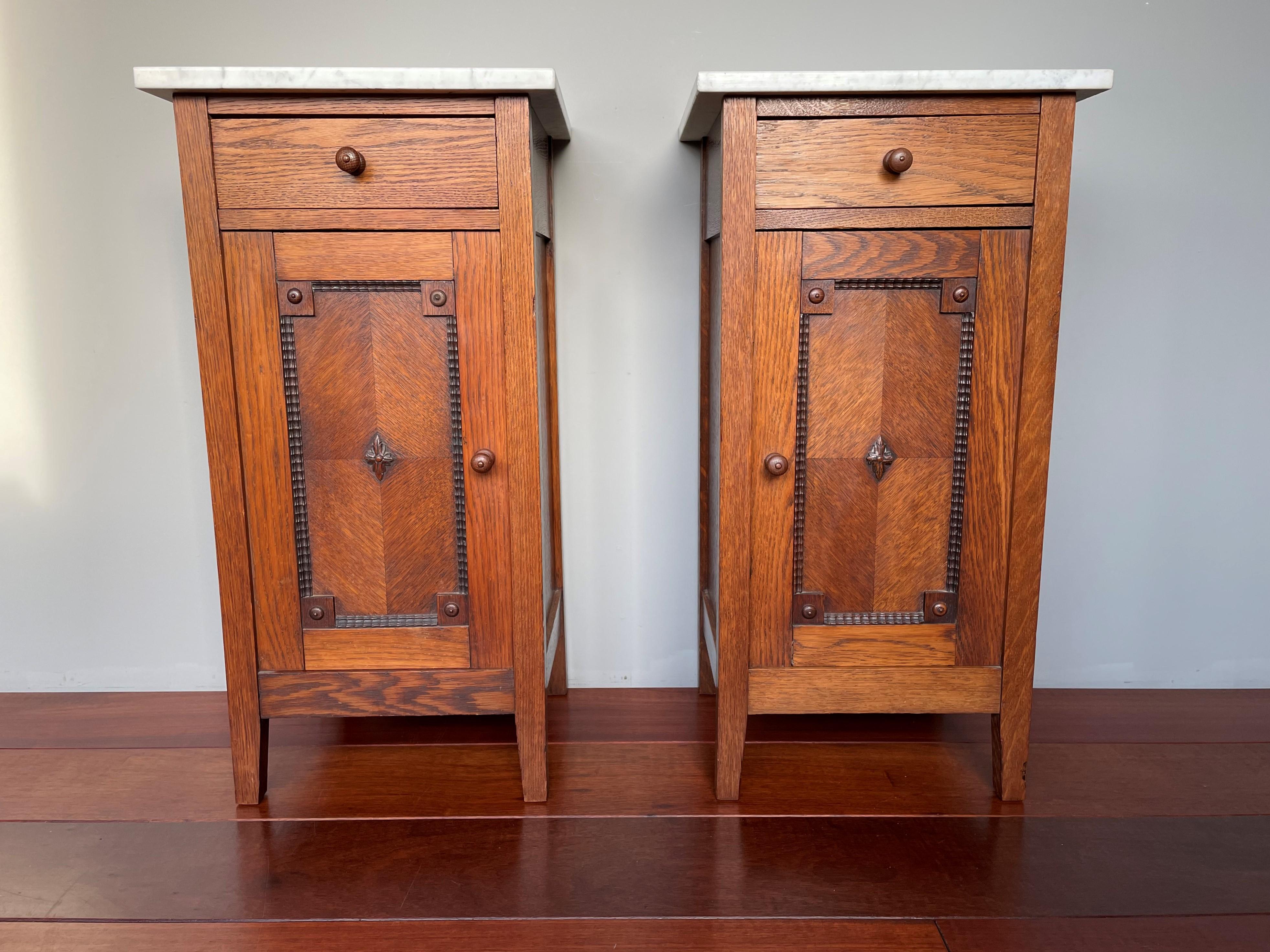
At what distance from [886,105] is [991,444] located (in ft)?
1.67

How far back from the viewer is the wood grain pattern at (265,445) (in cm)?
117

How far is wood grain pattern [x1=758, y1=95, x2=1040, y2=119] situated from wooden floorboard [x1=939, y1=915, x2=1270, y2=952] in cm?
108

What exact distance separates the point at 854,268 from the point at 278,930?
3.85 feet

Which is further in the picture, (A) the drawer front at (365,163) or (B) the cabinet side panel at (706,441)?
(B) the cabinet side panel at (706,441)

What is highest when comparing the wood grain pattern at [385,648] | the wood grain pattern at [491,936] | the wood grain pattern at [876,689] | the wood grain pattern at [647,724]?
the wood grain pattern at [385,648]

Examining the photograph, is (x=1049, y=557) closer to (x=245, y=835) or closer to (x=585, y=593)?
(x=585, y=593)

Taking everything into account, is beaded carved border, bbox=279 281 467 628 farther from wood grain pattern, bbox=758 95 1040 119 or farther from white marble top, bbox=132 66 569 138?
wood grain pattern, bbox=758 95 1040 119

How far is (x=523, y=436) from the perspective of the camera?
1.21 m

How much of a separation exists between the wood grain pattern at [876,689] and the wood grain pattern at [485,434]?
1.35ft

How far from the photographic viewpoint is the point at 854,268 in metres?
1.17

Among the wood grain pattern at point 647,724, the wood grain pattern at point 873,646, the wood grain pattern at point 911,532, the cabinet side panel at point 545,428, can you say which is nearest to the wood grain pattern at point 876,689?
the wood grain pattern at point 873,646

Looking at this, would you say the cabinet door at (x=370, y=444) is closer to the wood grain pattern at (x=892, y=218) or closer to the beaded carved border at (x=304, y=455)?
the beaded carved border at (x=304, y=455)

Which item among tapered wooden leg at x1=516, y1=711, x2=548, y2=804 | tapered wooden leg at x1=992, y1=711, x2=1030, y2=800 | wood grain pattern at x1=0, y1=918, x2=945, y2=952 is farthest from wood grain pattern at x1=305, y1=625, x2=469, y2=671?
tapered wooden leg at x1=992, y1=711, x2=1030, y2=800

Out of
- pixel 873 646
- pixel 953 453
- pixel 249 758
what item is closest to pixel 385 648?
pixel 249 758
